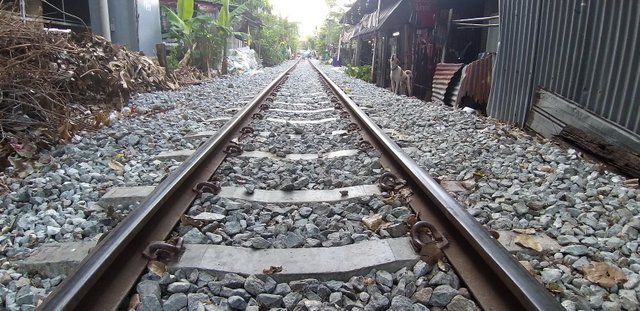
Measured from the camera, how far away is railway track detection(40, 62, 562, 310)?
1.71m

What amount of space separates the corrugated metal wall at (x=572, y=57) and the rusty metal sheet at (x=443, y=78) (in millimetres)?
1605

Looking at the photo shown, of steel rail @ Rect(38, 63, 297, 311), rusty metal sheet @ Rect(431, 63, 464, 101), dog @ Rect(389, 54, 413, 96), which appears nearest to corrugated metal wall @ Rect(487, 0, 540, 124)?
rusty metal sheet @ Rect(431, 63, 464, 101)

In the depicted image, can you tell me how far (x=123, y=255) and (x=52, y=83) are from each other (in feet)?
13.7

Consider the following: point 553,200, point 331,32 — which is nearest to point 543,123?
point 553,200

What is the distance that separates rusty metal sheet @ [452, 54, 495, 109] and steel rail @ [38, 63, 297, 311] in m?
5.59

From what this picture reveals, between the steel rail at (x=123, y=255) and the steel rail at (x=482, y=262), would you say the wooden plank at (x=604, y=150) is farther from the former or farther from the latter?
the steel rail at (x=123, y=255)

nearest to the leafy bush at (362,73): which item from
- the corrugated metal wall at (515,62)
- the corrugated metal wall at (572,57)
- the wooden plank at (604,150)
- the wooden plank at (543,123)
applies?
the corrugated metal wall at (515,62)

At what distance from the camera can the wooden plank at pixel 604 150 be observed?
3.50 m

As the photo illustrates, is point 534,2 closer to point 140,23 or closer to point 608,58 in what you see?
point 608,58

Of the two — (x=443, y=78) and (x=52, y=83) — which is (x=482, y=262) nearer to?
(x=52, y=83)

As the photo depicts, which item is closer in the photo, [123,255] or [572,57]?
[123,255]

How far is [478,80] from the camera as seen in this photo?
7.32 meters

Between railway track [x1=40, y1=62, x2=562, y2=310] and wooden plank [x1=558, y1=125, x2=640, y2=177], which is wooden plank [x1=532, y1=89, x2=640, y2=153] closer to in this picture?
wooden plank [x1=558, y1=125, x2=640, y2=177]

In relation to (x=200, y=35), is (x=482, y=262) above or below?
below
